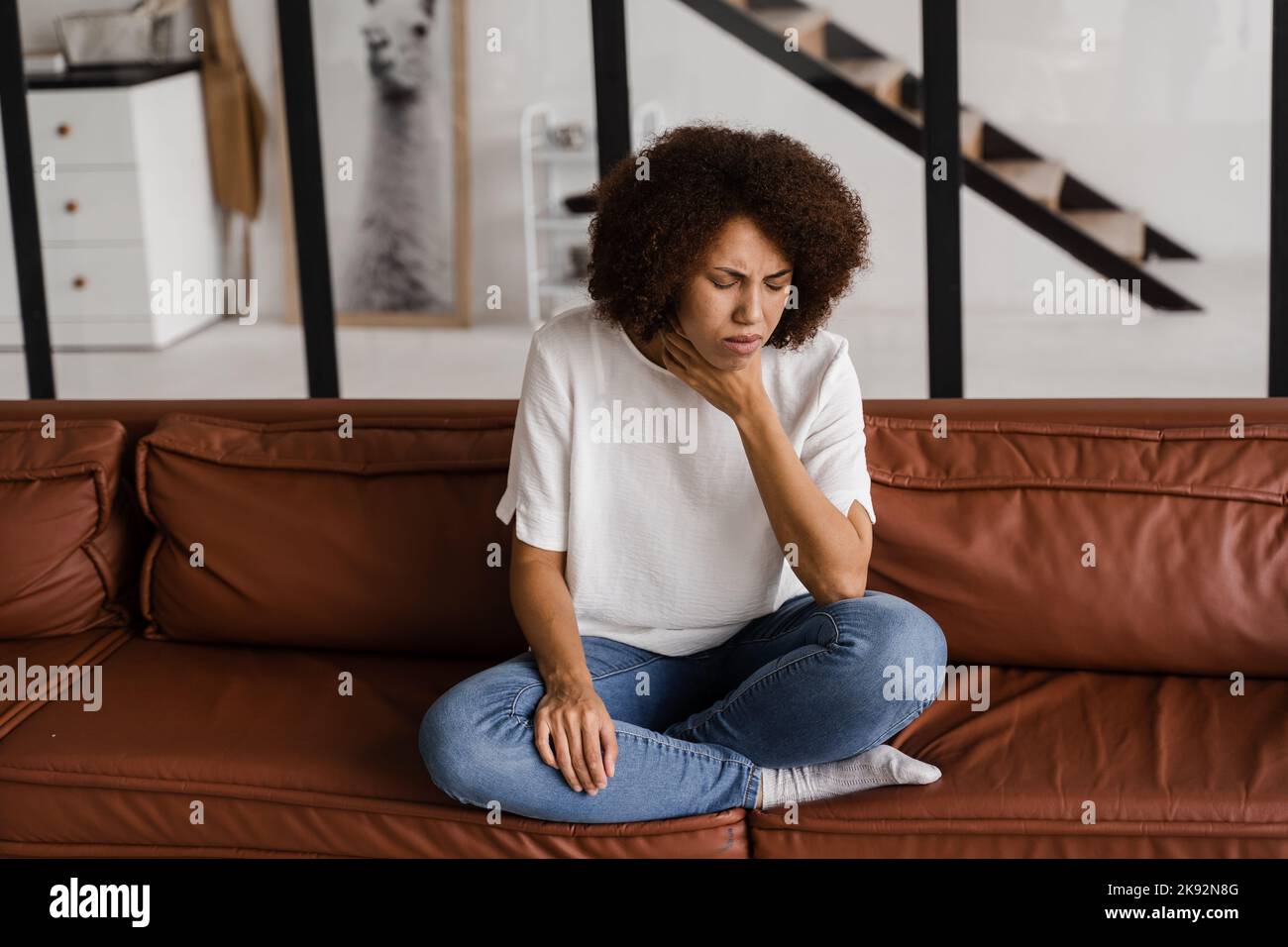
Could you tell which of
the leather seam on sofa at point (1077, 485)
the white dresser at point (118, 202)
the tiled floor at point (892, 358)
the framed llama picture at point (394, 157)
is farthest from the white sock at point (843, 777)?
the white dresser at point (118, 202)

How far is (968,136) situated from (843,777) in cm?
162

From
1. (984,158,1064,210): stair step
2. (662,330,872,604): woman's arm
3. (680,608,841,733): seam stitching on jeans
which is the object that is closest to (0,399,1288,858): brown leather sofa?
(680,608,841,733): seam stitching on jeans

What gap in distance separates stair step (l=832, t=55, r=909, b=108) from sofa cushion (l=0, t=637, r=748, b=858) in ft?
5.11

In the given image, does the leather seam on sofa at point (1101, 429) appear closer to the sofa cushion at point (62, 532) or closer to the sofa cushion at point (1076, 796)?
the sofa cushion at point (1076, 796)

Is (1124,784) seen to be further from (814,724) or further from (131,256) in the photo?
(131,256)

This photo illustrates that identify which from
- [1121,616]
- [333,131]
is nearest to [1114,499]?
[1121,616]

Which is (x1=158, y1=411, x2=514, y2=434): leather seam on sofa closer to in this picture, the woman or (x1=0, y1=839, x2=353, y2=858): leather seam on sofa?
the woman

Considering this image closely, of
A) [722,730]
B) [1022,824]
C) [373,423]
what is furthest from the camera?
[373,423]

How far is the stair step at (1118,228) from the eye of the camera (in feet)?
9.34

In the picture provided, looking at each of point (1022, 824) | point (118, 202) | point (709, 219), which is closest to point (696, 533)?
point (709, 219)

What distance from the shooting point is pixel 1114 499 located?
1.89 metres

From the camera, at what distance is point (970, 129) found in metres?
2.80

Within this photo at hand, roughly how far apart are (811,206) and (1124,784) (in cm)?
75

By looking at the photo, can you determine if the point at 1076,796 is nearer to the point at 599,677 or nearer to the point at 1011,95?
the point at 599,677
